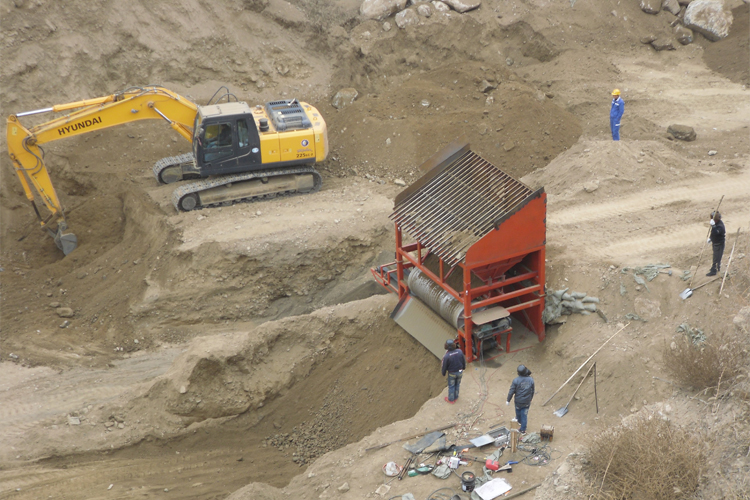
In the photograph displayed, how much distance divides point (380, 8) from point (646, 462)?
61.6 feet

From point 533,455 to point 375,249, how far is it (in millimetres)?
7055

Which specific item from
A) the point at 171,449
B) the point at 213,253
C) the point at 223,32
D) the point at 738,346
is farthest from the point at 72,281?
the point at 738,346

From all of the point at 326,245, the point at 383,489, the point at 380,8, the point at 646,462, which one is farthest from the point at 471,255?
the point at 380,8

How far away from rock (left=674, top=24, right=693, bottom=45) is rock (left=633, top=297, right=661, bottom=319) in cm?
1673

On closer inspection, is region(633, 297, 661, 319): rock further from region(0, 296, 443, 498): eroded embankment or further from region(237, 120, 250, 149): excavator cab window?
region(237, 120, 250, 149): excavator cab window

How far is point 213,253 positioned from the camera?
14352mm

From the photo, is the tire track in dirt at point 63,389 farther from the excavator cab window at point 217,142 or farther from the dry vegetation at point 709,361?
the dry vegetation at point 709,361

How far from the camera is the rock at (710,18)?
23.3 meters

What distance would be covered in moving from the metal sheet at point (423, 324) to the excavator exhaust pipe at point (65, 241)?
311 inches

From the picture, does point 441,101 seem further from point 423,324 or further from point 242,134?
point 423,324

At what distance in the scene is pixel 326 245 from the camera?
14.7 m

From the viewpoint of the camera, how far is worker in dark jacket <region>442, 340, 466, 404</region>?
32.7ft

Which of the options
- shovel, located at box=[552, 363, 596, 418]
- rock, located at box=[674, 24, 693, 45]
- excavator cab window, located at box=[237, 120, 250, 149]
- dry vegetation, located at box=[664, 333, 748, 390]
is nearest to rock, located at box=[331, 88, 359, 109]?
excavator cab window, located at box=[237, 120, 250, 149]

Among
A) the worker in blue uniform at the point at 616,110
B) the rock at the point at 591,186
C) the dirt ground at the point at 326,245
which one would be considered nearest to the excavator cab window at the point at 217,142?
the dirt ground at the point at 326,245
